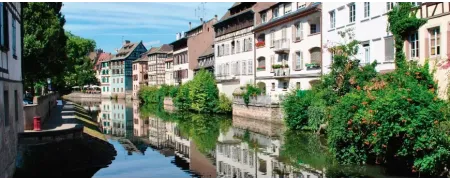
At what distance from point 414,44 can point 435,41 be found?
177 cm

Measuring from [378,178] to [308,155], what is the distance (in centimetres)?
581

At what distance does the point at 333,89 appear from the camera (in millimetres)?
25281

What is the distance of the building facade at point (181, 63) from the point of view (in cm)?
7204

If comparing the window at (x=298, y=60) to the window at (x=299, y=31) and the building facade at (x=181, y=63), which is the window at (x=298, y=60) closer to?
the window at (x=299, y=31)

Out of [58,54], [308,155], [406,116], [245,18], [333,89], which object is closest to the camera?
[406,116]

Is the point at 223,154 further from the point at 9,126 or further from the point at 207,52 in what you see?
the point at 207,52

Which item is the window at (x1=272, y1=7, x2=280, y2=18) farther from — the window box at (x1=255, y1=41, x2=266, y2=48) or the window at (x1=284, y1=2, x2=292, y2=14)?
the window box at (x1=255, y1=41, x2=266, y2=48)

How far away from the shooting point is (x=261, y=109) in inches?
1564

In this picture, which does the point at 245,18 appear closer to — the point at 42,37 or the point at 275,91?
the point at 275,91

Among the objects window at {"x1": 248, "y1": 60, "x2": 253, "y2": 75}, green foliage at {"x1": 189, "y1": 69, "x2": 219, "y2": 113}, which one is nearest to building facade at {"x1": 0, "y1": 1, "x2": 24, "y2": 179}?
window at {"x1": 248, "y1": 60, "x2": 253, "y2": 75}

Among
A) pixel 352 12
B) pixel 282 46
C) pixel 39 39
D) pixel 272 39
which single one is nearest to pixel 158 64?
pixel 272 39

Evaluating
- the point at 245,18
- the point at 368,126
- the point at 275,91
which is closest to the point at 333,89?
the point at 368,126

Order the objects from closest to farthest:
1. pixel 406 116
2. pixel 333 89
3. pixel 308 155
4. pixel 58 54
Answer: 1. pixel 406 116
2. pixel 308 155
3. pixel 333 89
4. pixel 58 54

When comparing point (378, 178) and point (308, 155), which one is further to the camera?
point (308, 155)
